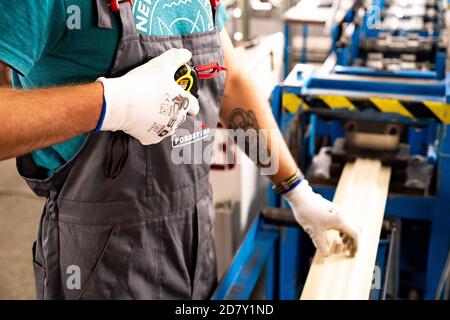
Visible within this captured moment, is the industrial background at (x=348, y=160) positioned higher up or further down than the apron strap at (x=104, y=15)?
further down

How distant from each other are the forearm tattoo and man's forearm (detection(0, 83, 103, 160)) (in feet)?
1.92

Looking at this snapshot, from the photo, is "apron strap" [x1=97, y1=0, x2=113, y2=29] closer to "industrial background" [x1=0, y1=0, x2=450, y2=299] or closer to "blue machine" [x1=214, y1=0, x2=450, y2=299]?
"industrial background" [x1=0, y1=0, x2=450, y2=299]

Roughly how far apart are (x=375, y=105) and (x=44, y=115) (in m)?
1.18

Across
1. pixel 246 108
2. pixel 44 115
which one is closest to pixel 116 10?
pixel 44 115

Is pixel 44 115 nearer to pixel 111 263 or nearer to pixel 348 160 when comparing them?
pixel 111 263

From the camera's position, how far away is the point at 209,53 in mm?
1321

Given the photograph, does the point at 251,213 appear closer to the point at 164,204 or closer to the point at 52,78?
the point at 164,204

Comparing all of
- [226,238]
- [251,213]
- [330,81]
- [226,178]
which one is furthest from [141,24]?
[251,213]

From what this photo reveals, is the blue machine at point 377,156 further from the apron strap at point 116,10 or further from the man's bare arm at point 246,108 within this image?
the apron strap at point 116,10

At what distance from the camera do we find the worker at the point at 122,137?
3.33ft

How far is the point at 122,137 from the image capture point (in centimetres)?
123

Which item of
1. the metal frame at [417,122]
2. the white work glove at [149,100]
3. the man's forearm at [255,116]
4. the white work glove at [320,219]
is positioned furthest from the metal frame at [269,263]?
the white work glove at [149,100]

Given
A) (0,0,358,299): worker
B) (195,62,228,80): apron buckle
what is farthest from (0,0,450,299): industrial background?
(195,62,228,80): apron buckle

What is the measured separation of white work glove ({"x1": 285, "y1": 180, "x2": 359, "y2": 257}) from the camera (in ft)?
4.84
